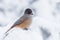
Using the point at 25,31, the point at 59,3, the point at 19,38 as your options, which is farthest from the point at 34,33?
the point at 59,3

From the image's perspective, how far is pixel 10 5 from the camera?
13.6 feet

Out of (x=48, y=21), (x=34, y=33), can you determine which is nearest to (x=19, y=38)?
(x=34, y=33)

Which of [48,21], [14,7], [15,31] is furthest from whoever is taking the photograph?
[14,7]

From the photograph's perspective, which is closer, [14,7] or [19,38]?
[19,38]

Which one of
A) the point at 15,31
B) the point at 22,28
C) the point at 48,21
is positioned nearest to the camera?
the point at 15,31

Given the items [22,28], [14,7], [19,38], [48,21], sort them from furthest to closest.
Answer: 1. [14,7]
2. [48,21]
3. [22,28]
4. [19,38]

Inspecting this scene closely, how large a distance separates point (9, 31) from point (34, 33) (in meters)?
0.18

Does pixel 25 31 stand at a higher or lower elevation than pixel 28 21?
lower

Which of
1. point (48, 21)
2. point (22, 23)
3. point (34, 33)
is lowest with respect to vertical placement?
point (34, 33)

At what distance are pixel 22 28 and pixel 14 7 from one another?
196 cm

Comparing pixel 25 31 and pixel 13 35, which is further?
pixel 25 31

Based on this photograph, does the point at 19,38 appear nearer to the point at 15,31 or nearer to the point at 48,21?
the point at 15,31

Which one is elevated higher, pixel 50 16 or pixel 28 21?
pixel 50 16

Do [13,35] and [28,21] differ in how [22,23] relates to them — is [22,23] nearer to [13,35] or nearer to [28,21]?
[28,21]
